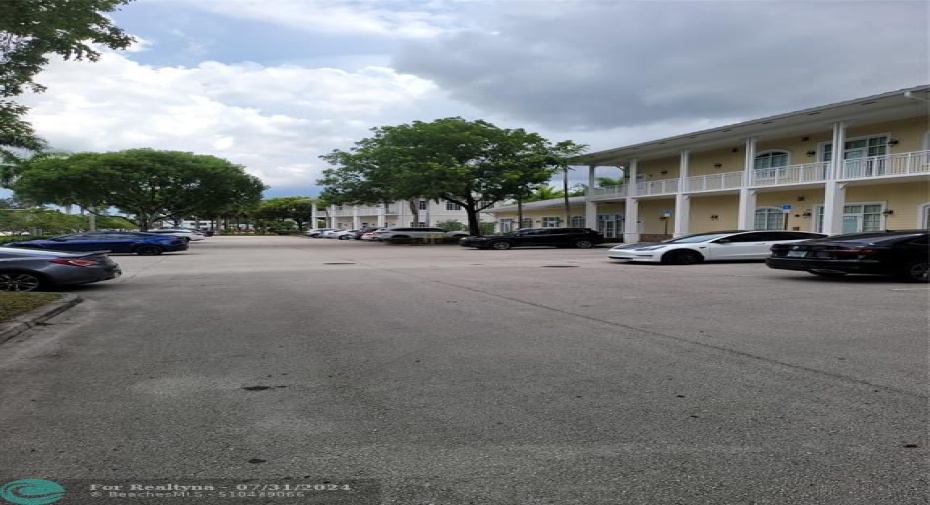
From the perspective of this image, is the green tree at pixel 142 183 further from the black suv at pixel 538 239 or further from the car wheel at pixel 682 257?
the car wheel at pixel 682 257

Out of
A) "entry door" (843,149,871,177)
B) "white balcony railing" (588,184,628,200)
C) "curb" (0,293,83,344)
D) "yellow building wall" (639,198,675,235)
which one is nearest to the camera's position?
"curb" (0,293,83,344)

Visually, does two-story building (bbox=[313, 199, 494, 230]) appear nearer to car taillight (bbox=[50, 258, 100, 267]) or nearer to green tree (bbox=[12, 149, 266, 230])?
green tree (bbox=[12, 149, 266, 230])

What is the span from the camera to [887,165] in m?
24.0

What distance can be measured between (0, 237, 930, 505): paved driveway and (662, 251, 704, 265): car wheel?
9.32 metres

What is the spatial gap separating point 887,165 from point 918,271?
1429 cm

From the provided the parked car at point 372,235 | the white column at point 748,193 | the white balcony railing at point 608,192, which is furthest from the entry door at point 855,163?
the parked car at point 372,235

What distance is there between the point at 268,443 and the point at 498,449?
54.6 inches

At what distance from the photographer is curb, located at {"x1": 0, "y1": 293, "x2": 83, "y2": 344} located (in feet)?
23.8

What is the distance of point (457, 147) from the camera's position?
3662cm

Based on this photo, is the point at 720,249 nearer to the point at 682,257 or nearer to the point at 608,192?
the point at 682,257

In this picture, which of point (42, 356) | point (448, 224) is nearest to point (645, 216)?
point (448, 224)

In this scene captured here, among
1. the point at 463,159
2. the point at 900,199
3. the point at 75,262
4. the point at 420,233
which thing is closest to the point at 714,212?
the point at 900,199

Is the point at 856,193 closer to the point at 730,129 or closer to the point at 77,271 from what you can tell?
the point at 730,129

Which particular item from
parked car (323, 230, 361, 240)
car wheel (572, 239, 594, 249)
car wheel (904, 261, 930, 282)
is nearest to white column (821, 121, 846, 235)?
car wheel (572, 239, 594, 249)
